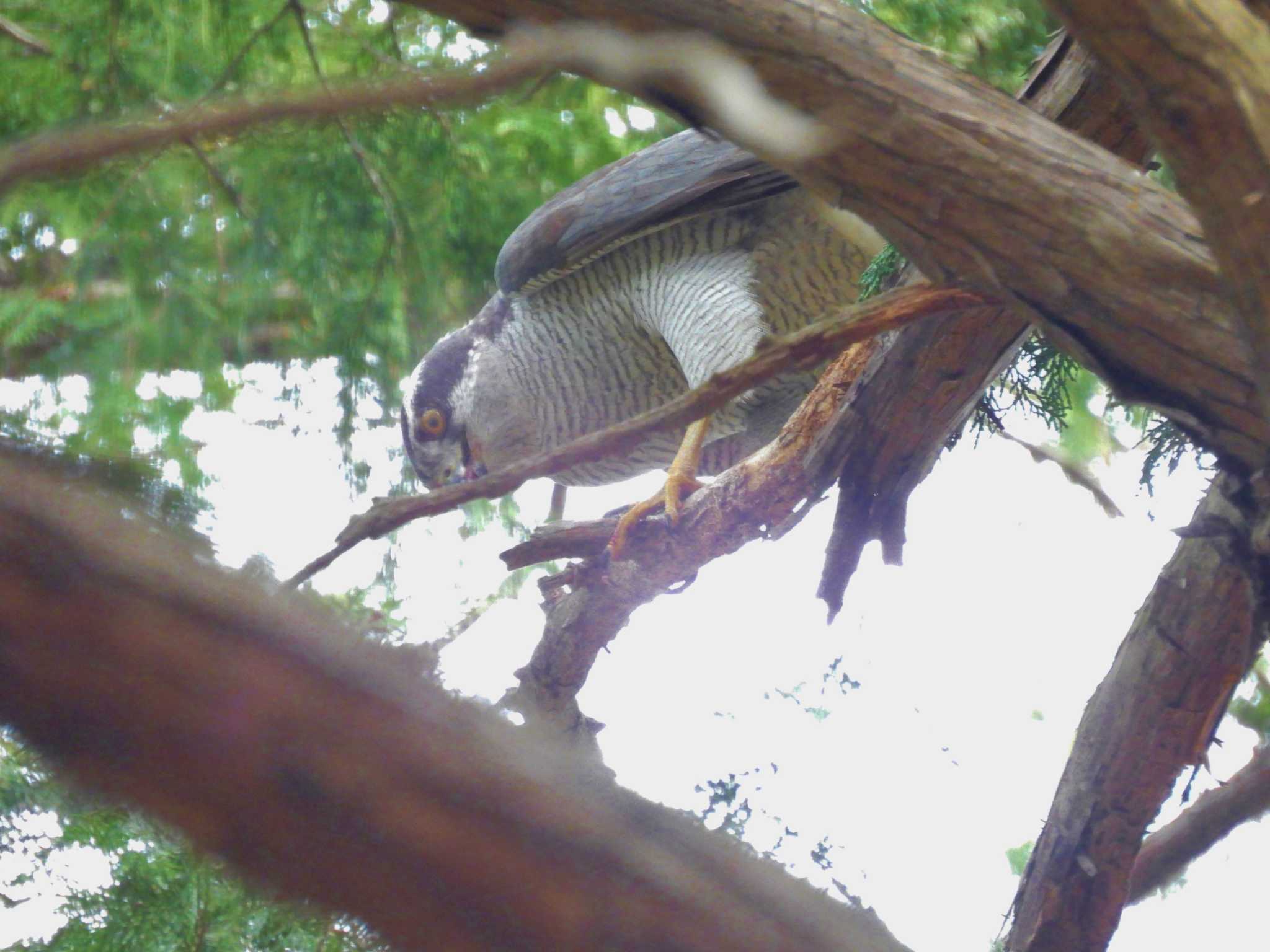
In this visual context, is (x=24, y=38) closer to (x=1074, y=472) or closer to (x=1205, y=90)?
(x=1205, y=90)

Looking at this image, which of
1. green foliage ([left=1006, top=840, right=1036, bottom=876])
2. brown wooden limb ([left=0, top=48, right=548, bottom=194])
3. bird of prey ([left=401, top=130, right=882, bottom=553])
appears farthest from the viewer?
bird of prey ([left=401, top=130, right=882, bottom=553])

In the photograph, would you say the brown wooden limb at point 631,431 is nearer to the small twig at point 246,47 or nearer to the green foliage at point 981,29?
the green foliage at point 981,29

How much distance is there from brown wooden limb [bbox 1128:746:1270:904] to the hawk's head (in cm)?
255

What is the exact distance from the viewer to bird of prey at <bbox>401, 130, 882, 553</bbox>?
336cm

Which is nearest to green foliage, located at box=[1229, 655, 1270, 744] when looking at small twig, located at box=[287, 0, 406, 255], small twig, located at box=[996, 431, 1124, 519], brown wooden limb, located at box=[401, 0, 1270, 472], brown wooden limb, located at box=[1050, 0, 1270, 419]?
small twig, located at box=[996, 431, 1124, 519]

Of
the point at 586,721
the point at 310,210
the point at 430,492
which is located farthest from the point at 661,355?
the point at 430,492

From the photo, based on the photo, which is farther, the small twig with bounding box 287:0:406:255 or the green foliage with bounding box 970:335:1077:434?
the small twig with bounding box 287:0:406:255

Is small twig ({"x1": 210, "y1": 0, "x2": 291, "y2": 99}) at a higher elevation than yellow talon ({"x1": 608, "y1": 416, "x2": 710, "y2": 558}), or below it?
higher

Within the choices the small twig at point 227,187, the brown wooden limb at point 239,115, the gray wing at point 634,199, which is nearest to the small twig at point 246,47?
the small twig at point 227,187

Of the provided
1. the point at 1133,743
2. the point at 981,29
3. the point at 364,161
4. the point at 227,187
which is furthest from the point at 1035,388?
the point at 227,187

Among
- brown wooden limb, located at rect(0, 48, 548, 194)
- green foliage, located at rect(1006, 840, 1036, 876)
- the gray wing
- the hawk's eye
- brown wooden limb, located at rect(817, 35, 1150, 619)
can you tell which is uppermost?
the gray wing

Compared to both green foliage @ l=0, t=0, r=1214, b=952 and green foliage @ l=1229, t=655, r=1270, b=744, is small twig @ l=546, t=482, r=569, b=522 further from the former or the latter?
green foliage @ l=1229, t=655, r=1270, b=744

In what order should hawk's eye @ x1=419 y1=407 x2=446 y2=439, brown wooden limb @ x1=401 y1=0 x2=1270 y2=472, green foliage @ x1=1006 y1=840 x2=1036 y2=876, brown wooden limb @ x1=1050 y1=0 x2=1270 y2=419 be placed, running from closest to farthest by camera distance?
brown wooden limb @ x1=1050 y1=0 x2=1270 y2=419 < brown wooden limb @ x1=401 y1=0 x2=1270 y2=472 < green foliage @ x1=1006 y1=840 x2=1036 y2=876 < hawk's eye @ x1=419 y1=407 x2=446 y2=439

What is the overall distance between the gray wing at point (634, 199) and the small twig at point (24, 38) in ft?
4.61
